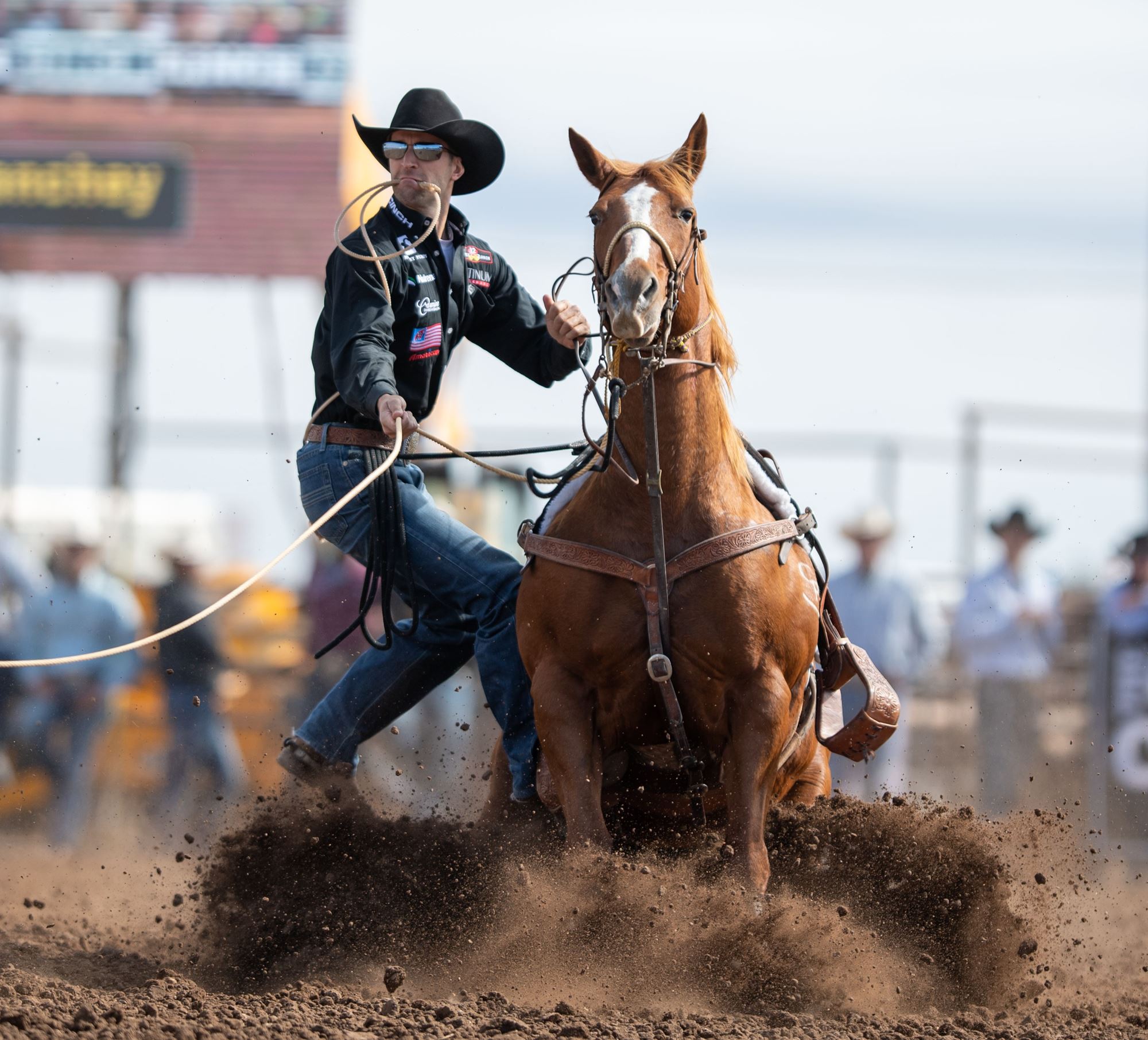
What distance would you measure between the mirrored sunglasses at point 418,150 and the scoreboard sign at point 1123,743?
6183 mm

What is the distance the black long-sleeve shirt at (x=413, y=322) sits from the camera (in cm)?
467

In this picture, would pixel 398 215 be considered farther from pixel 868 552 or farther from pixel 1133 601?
pixel 1133 601

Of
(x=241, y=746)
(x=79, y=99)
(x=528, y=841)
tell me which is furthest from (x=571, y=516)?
(x=79, y=99)

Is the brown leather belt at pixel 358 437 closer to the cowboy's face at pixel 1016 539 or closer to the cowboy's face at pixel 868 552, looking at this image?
the cowboy's face at pixel 868 552

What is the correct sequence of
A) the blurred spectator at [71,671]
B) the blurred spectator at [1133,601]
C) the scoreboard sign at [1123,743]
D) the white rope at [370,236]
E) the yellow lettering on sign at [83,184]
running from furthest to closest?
the yellow lettering on sign at [83,184] → the blurred spectator at [1133,601] → the blurred spectator at [71,671] → the scoreboard sign at [1123,743] → the white rope at [370,236]

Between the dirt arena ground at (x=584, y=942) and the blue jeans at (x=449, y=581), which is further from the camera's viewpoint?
the blue jeans at (x=449, y=581)

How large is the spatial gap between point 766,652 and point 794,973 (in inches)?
35.3

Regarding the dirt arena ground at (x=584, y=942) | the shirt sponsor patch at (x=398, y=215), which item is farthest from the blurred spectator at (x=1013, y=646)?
the shirt sponsor patch at (x=398, y=215)

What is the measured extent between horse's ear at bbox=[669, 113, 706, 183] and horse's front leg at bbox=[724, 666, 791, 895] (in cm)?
147

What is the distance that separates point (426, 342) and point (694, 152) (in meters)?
1.06

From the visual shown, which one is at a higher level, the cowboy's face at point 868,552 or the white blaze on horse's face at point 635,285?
the white blaze on horse's face at point 635,285

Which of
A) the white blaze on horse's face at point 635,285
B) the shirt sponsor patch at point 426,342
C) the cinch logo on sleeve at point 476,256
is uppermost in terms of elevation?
the cinch logo on sleeve at point 476,256

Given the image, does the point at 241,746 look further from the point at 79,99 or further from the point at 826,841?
the point at 79,99

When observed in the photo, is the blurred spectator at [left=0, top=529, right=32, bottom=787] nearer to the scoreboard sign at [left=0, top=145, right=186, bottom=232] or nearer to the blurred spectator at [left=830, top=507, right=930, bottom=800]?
the blurred spectator at [left=830, top=507, right=930, bottom=800]
